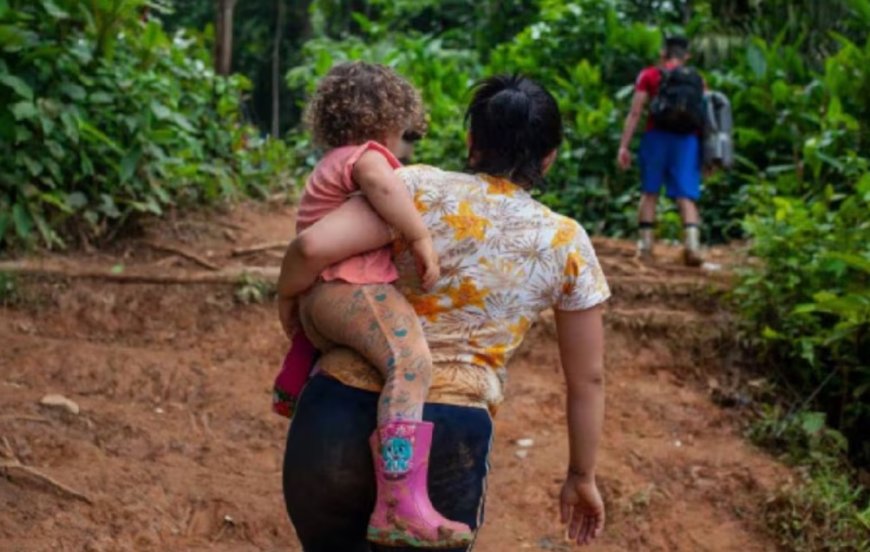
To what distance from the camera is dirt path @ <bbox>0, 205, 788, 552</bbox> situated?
4.70 m

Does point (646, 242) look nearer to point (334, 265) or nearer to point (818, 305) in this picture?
point (818, 305)

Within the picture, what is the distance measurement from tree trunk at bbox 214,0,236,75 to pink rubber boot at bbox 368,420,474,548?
27.1 feet

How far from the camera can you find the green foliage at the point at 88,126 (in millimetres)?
6504

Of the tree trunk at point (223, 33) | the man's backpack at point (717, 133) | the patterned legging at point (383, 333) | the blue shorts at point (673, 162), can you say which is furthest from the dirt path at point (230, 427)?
the tree trunk at point (223, 33)

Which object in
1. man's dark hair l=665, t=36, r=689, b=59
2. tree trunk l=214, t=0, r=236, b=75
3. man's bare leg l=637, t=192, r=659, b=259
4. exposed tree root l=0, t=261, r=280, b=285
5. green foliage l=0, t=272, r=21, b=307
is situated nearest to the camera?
green foliage l=0, t=272, r=21, b=307

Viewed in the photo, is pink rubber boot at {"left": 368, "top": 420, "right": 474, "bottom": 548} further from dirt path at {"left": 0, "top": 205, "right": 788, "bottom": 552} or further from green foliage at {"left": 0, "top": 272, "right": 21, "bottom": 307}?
green foliage at {"left": 0, "top": 272, "right": 21, "bottom": 307}

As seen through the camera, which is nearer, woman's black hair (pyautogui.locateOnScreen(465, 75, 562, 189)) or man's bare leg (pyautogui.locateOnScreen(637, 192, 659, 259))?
woman's black hair (pyautogui.locateOnScreen(465, 75, 562, 189))

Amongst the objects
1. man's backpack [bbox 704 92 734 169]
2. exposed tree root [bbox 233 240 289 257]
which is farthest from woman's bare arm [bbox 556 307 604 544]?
man's backpack [bbox 704 92 734 169]

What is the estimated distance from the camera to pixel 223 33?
10.3 meters

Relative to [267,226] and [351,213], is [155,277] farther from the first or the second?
[351,213]

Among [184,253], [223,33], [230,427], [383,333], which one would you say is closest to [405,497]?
[383,333]

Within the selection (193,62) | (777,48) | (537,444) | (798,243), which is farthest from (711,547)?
(777,48)

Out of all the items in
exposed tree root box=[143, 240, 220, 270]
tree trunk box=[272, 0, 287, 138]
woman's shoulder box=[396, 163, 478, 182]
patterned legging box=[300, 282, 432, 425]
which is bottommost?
tree trunk box=[272, 0, 287, 138]

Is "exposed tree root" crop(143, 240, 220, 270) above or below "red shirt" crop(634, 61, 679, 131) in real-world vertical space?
below
